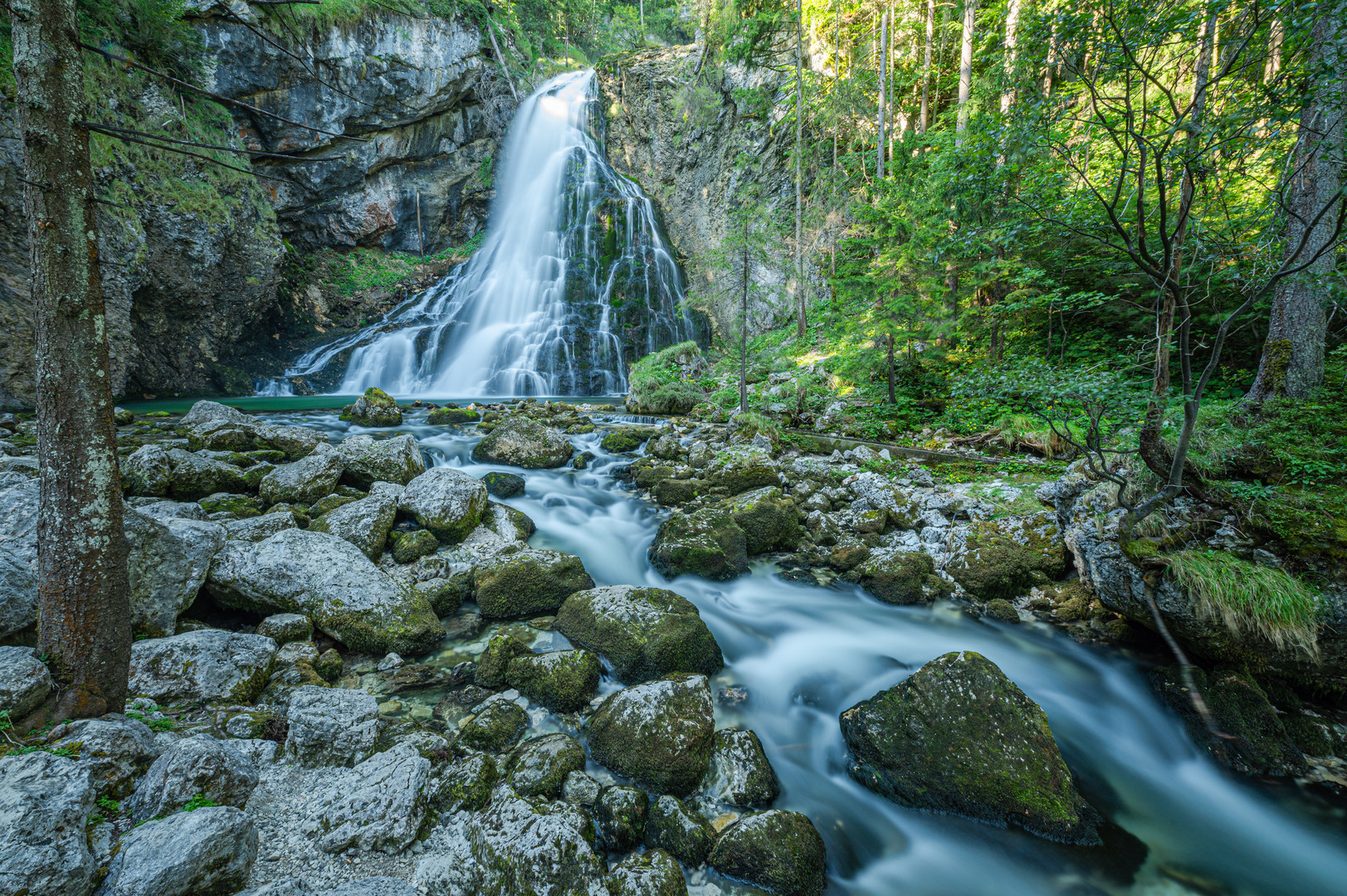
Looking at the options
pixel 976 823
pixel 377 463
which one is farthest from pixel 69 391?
pixel 976 823

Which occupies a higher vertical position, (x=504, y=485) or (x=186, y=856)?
(x=504, y=485)

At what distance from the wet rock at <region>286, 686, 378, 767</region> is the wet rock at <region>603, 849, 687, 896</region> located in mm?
1740

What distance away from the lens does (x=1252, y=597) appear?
11.9ft

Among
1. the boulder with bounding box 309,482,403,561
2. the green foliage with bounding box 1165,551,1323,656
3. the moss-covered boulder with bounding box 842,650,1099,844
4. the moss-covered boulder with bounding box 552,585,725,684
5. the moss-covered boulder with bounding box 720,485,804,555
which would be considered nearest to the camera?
the moss-covered boulder with bounding box 842,650,1099,844

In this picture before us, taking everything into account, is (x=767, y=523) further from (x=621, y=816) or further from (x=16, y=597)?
(x=16, y=597)

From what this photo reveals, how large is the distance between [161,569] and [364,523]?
5.65 ft

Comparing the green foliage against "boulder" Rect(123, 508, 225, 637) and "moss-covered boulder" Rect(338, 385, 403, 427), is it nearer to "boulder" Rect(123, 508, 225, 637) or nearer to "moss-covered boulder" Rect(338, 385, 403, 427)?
"boulder" Rect(123, 508, 225, 637)

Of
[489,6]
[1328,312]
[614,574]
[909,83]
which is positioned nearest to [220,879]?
[614,574]

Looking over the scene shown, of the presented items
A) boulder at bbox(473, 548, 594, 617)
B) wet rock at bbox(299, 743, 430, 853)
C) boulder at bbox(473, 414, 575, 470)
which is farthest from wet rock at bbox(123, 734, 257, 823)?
boulder at bbox(473, 414, 575, 470)

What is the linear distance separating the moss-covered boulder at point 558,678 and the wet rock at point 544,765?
1.58 feet

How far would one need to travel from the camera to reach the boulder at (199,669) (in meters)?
3.13

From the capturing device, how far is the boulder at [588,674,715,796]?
3.12 metres

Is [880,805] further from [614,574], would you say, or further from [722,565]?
[614,574]

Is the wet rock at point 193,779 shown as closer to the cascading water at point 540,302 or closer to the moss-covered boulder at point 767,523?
the moss-covered boulder at point 767,523
